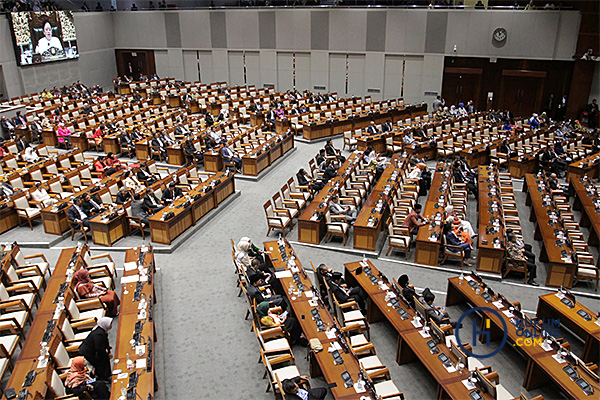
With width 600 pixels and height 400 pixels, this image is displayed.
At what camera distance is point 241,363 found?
27.0 feet

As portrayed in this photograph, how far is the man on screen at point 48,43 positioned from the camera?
2786cm

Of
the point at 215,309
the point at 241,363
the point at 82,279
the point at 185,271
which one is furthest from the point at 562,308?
the point at 82,279

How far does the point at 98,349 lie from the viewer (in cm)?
738

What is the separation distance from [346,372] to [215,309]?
11.8ft

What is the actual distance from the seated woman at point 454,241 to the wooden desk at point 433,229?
169 millimetres

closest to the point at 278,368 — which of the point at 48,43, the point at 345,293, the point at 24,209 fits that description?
the point at 345,293

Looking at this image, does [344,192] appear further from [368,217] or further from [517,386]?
[517,386]

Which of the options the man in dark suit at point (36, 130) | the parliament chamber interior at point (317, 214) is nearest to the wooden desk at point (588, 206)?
the parliament chamber interior at point (317, 214)

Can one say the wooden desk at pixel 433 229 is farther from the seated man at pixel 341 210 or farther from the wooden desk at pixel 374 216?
the seated man at pixel 341 210

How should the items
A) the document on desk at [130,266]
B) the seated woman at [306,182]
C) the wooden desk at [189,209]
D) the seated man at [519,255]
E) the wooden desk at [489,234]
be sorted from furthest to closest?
the seated woman at [306,182]
the wooden desk at [189,209]
the wooden desk at [489,234]
the seated man at [519,255]
the document on desk at [130,266]

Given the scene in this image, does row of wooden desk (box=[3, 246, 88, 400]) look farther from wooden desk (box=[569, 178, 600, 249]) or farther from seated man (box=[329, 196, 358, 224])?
wooden desk (box=[569, 178, 600, 249])

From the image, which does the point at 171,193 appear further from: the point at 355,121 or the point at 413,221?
the point at 355,121

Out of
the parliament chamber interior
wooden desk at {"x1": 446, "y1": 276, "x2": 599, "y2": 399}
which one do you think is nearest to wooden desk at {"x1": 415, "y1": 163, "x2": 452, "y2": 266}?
the parliament chamber interior

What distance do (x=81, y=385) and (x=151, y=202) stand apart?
647 cm
